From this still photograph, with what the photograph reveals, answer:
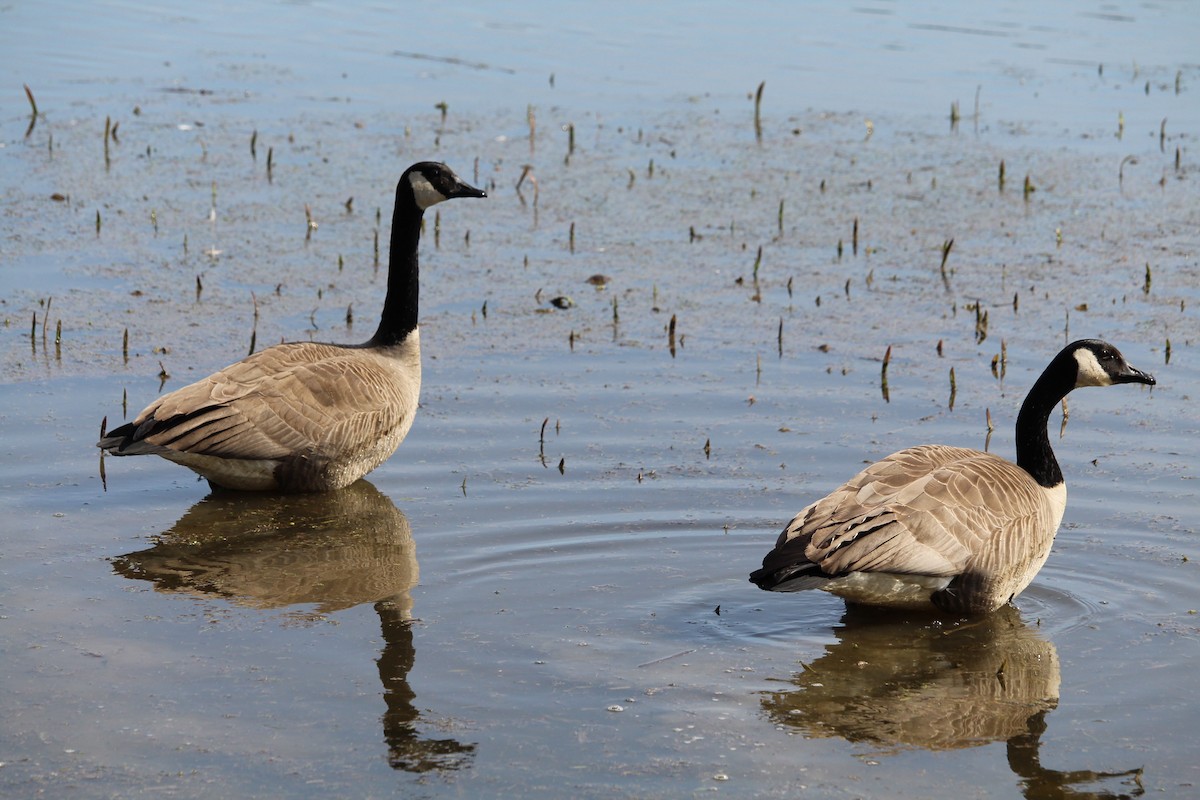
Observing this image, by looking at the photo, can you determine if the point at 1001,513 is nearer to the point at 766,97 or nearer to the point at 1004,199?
the point at 1004,199

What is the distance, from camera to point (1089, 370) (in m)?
7.30

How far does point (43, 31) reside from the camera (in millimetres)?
18938

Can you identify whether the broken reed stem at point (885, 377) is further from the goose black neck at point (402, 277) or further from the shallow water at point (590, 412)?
the goose black neck at point (402, 277)

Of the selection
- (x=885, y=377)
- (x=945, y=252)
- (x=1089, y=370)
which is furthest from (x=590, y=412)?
(x=945, y=252)

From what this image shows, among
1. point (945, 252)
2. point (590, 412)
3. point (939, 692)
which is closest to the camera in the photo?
point (939, 692)

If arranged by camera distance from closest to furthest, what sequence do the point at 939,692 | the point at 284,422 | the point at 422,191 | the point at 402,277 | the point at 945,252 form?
the point at 939,692 → the point at 284,422 → the point at 402,277 → the point at 422,191 → the point at 945,252

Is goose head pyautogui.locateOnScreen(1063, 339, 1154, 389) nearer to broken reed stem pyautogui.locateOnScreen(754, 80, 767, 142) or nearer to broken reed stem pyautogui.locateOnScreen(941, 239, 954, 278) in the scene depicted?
broken reed stem pyautogui.locateOnScreen(941, 239, 954, 278)

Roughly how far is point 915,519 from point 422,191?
4.09 meters

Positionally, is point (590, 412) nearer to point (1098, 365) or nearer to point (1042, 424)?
point (1042, 424)

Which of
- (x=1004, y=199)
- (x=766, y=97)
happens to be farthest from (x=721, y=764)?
(x=766, y=97)

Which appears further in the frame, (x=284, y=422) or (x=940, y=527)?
(x=284, y=422)

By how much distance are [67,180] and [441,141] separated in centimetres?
353

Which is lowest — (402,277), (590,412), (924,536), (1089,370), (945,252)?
(924,536)

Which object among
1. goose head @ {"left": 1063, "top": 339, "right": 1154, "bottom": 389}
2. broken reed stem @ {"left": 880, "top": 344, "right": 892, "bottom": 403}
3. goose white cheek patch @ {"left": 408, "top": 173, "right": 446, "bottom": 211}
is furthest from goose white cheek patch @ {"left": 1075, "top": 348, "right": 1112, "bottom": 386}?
goose white cheek patch @ {"left": 408, "top": 173, "right": 446, "bottom": 211}
